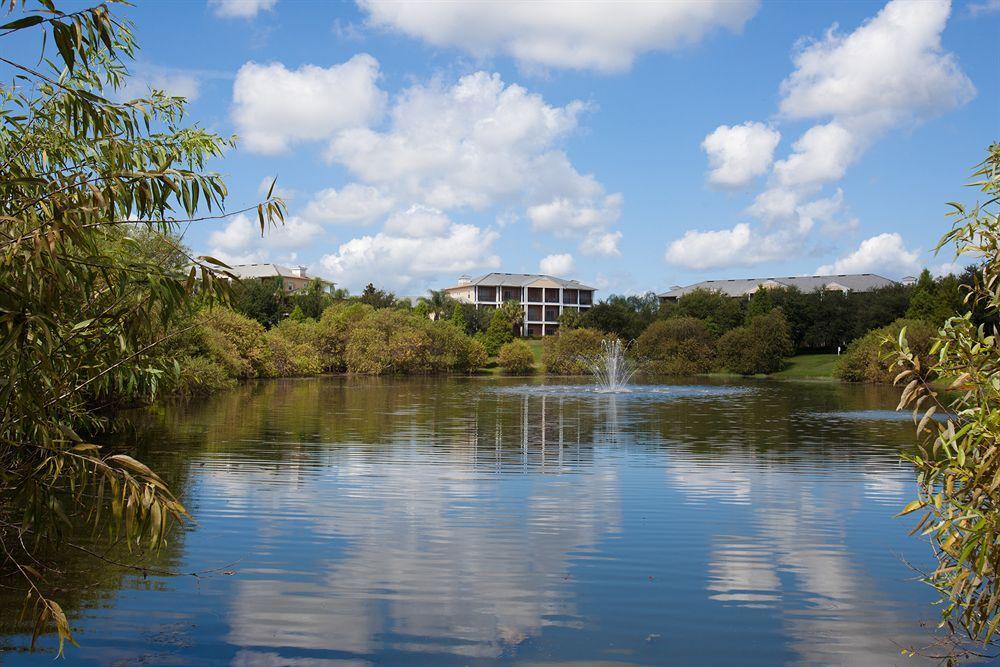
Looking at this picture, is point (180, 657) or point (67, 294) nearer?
point (67, 294)

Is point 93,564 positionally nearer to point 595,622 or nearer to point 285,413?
point 595,622

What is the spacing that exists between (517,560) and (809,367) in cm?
6767

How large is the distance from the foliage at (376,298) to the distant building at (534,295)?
91.7ft

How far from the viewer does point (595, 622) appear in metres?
6.74

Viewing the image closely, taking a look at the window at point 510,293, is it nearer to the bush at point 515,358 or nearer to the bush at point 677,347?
the bush at point 515,358

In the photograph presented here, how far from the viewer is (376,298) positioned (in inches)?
3666

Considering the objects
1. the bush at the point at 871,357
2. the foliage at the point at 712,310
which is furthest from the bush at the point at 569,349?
the bush at the point at 871,357

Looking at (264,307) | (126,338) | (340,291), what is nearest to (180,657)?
(126,338)

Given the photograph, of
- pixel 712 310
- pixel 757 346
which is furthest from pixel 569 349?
pixel 712 310

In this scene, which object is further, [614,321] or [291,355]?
[614,321]

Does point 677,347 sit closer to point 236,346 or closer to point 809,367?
point 809,367

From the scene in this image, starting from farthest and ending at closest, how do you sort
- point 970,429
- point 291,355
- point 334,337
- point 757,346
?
point 757,346
point 334,337
point 291,355
point 970,429

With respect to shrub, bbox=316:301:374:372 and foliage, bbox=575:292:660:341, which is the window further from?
shrub, bbox=316:301:374:372

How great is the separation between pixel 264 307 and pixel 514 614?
69966 millimetres
